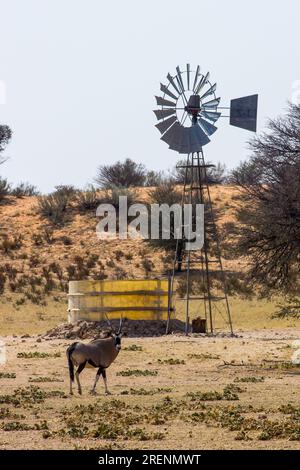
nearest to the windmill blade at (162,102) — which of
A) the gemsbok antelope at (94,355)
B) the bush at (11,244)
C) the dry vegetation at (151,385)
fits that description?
the dry vegetation at (151,385)

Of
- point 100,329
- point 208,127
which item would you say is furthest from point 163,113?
point 100,329

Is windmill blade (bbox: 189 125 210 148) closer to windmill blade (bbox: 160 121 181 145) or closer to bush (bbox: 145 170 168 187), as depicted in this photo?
windmill blade (bbox: 160 121 181 145)

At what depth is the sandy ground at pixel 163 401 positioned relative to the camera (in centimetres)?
1673

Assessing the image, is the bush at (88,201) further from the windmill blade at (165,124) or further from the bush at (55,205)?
the windmill blade at (165,124)

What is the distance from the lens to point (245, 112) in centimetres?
3541

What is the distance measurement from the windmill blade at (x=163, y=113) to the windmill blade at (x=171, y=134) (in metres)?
0.41

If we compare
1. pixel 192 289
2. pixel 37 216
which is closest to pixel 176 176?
pixel 37 216

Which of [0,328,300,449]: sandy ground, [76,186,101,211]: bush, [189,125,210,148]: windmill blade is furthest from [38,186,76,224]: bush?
[0,328,300,449]: sandy ground

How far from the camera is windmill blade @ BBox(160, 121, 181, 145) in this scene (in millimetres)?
39031

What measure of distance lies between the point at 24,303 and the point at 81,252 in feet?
52.6

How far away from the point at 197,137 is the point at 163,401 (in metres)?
18.7

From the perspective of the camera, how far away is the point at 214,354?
3356cm

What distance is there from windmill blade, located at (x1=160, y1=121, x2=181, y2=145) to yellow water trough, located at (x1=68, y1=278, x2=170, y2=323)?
4.55 meters

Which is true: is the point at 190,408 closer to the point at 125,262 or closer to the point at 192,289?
the point at 192,289
